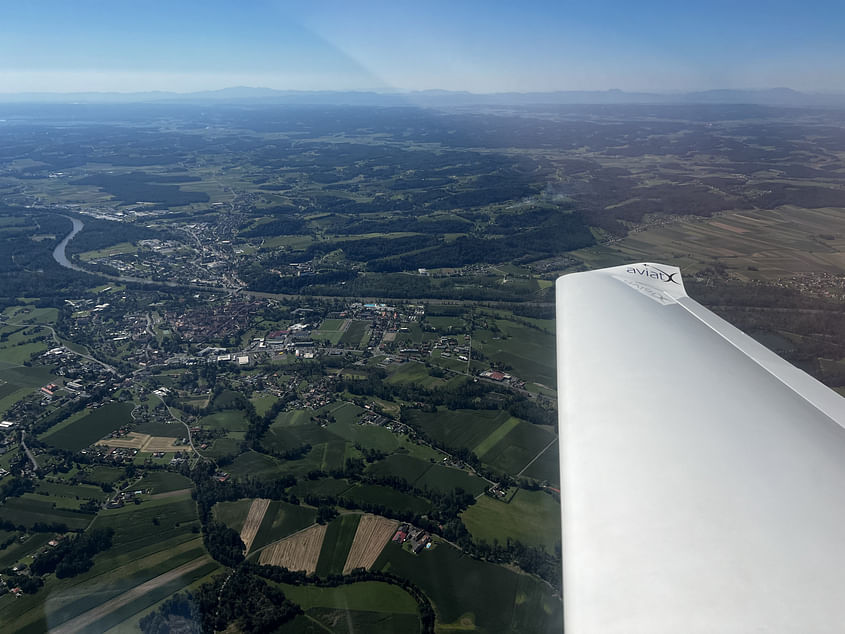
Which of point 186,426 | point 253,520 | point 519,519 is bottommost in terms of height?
point 186,426

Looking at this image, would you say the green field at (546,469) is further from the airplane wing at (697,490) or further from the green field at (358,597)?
the airplane wing at (697,490)

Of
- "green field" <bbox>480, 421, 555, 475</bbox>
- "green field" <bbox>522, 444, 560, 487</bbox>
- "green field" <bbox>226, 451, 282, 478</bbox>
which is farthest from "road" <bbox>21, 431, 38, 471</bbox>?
"green field" <bbox>522, 444, 560, 487</bbox>

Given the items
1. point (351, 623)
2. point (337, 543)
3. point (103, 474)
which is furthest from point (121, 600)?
point (103, 474)

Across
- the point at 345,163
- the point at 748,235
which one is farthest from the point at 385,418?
the point at 345,163

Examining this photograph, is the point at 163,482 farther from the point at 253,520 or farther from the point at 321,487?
the point at 321,487

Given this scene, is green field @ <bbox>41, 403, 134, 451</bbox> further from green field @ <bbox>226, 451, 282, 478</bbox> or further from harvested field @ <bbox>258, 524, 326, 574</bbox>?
harvested field @ <bbox>258, 524, 326, 574</bbox>

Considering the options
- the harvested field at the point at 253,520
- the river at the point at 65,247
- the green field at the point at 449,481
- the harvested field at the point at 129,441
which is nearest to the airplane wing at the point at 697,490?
the green field at the point at 449,481
